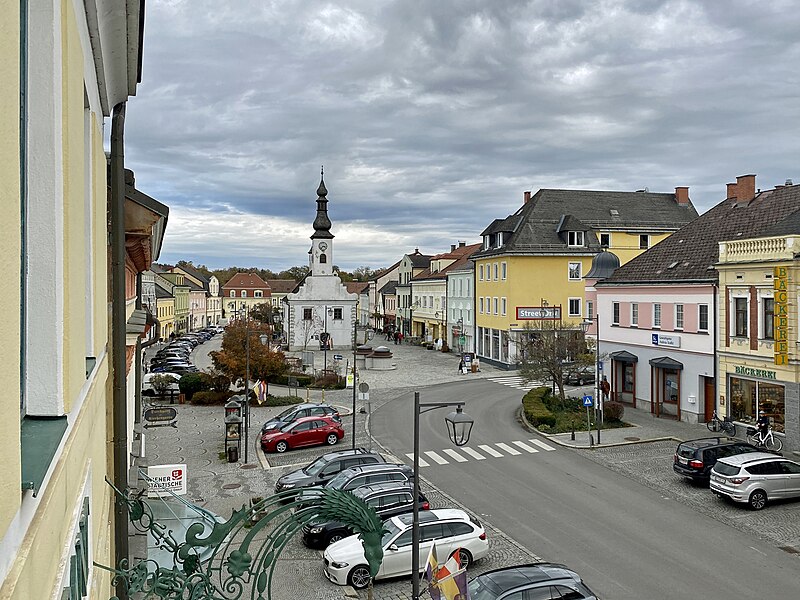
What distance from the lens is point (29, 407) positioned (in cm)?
295

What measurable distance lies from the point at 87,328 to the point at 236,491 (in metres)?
17.2

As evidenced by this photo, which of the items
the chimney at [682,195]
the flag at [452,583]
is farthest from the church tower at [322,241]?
the flag at [452,583]

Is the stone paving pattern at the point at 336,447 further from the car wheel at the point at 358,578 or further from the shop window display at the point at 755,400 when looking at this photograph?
the shop window display at the point at 755,400

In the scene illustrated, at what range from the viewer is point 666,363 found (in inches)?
1206

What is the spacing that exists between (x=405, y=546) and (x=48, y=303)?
1317 cm

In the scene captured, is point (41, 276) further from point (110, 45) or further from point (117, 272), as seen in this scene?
point (117, 272)

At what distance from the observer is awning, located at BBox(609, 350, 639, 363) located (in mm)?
33281

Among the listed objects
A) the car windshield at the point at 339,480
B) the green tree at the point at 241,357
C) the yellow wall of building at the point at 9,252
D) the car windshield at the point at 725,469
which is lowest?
the car windshield at the point at 339,480

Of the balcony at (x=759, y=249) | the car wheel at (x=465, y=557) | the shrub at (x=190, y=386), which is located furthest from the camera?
the shrub at (x=190, y=386)

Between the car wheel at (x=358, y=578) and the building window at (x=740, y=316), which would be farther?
the building window at (x=740, y=316)

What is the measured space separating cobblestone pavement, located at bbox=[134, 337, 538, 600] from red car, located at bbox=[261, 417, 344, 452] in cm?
34

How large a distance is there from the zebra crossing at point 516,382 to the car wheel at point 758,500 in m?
20.9

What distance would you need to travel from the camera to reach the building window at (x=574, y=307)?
5166 cm

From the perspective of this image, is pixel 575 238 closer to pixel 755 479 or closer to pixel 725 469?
pixel 725 469
